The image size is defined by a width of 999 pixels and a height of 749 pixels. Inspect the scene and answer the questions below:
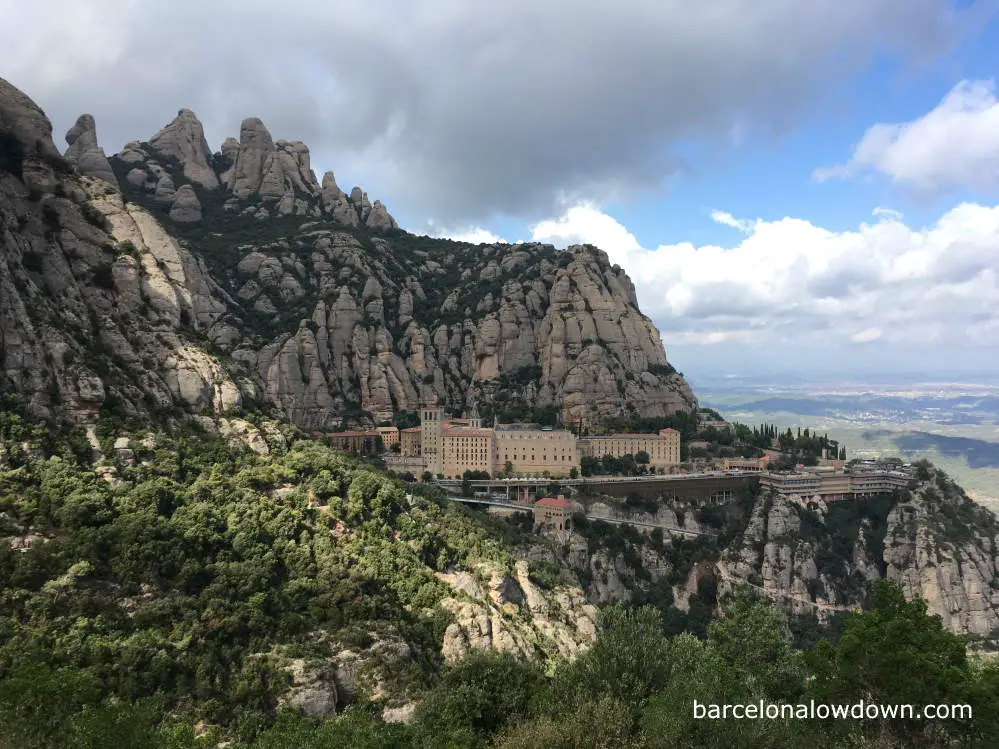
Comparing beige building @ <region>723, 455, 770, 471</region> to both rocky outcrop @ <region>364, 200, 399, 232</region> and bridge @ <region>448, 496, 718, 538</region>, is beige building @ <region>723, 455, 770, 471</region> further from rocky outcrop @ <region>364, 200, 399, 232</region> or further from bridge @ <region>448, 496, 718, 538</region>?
rocky outcrop @ <region>364, 200, 399, 232</region>

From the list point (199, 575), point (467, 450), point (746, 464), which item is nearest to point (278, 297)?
point (467, 450)

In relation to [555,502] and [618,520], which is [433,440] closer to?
[555,502]

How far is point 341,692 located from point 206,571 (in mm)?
10433

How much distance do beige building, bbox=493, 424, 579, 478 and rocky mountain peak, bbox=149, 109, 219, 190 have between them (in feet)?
362

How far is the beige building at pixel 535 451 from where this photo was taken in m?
104

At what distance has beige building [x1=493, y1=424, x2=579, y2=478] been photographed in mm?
103969

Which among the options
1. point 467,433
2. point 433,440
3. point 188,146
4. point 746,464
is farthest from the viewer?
point 188,146

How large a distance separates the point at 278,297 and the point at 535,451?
63.5m

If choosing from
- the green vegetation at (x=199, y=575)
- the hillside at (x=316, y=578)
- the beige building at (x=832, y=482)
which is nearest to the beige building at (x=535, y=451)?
the hillside at (x=316, y=578)

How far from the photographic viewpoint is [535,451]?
343 ft

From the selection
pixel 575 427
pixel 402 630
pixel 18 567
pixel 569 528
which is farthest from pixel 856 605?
pixel 18 567

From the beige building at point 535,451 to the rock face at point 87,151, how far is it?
8993 cm

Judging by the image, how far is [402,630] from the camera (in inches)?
1542

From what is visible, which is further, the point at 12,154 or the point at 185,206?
the point at 185,206
